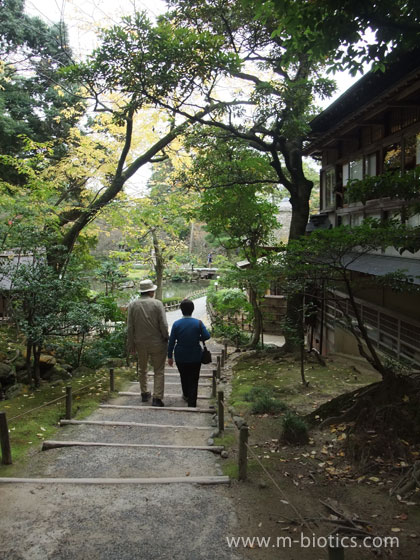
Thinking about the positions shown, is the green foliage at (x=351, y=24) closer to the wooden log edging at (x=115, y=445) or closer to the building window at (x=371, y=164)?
the wooden log edging at (x=115, y=445)

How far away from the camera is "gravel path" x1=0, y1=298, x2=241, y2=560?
3.25 meters

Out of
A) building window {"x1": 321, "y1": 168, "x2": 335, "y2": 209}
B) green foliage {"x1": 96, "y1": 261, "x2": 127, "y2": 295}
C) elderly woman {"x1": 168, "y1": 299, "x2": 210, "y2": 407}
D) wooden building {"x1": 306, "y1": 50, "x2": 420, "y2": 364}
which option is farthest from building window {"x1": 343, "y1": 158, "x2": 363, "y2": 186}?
green foliage {"x1": 96, "y1": 261, "x2": 127, "y2": 295}

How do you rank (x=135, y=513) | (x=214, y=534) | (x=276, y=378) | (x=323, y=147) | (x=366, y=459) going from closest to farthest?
(x=214, y=534) → (x=135, y=513) → (x=366, y=459) → (x=276, y=378) → (x=323, y=147)

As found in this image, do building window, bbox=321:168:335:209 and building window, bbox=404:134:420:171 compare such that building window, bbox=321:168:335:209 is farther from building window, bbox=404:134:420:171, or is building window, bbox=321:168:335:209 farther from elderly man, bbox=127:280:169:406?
elderly man, bbox=127:280:169:406

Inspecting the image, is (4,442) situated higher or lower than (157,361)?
lower

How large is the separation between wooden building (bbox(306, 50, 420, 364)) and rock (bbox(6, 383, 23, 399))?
287 inches

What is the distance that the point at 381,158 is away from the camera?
35.2ft

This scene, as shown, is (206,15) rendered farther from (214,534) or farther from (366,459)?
(214,534)

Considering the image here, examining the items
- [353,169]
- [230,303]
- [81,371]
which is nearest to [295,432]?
[81,371]

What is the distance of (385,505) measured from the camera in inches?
156

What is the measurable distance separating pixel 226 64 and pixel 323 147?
609 centimetres

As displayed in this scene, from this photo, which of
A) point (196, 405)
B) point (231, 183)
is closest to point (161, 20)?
point (231, 183)

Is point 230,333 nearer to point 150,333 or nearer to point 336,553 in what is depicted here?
point 150,333

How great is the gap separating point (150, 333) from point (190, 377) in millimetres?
1109
